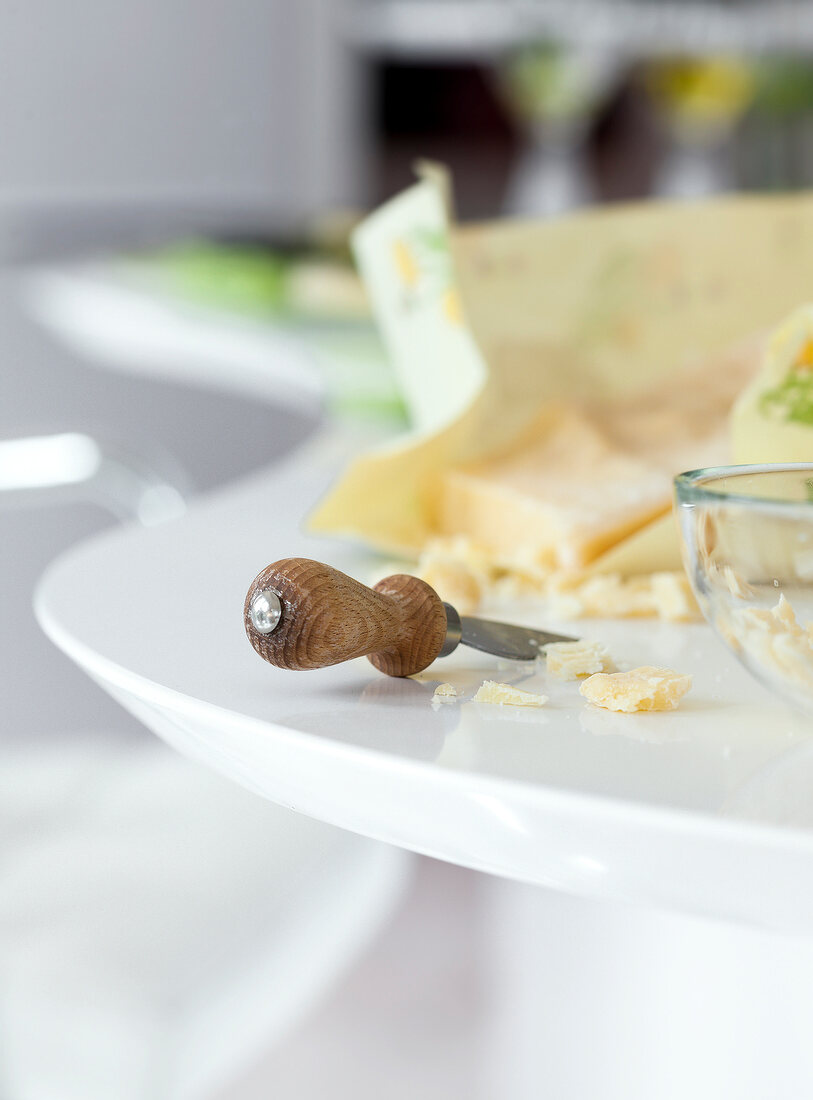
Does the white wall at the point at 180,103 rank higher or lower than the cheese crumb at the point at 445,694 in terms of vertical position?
higher

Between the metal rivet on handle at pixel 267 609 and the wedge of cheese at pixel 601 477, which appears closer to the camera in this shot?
the metal rivet on handle at pixel 267 609

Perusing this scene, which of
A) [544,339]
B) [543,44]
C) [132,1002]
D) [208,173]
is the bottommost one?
[132,1002]

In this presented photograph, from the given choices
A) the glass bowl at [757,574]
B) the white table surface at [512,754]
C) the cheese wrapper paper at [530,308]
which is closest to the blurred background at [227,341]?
the cheese wrapper paper at [530,308]

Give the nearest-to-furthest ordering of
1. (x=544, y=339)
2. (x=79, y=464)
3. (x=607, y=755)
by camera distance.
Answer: (x=607, y=755) < (x=544, y=339) < (x=79, y=464)

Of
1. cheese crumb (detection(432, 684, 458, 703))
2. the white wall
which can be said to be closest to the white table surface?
cheese crumb (detection(432, 684, 458, 703))

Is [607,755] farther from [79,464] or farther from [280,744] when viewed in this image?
[79,464]

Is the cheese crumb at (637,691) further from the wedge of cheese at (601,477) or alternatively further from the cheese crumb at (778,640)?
the wedge of cheese at (601,477)

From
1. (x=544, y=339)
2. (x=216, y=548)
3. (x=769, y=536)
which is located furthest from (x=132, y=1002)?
(x=769, y=536)
